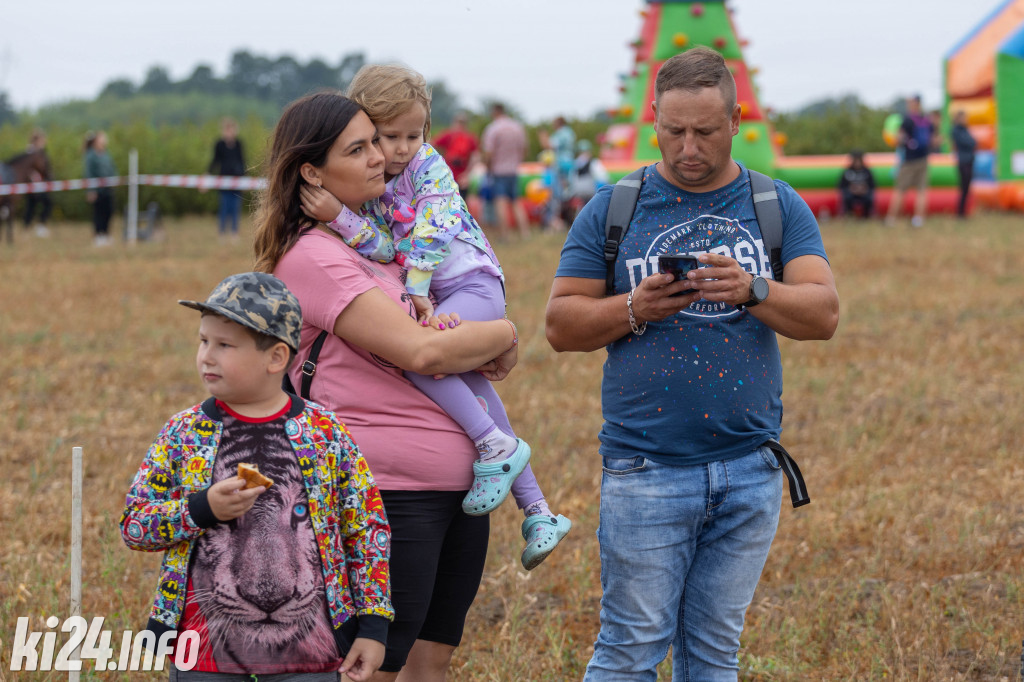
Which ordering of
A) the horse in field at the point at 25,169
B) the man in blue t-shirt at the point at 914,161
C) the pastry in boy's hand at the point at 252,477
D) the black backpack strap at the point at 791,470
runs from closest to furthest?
the pastry in boy's hand at the point at 252,477 → the black backpack strap at the point at 791,470 → the man in blue t-shirt at the point at 914,161 → the horse in field at the point at 25,169

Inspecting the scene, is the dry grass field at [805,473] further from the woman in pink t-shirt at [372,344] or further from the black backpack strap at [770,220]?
the black backpack strap at [770,220]

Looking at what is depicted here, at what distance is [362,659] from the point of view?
2.50m

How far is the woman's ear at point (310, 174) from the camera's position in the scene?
2.73 meters

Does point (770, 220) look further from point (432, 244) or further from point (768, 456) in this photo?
point (432, 244)

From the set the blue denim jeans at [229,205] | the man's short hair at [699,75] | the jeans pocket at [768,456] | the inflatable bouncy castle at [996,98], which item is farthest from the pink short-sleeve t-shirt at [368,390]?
the inflatable bouncy castle at [996,98]

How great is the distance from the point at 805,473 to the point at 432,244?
4.03m

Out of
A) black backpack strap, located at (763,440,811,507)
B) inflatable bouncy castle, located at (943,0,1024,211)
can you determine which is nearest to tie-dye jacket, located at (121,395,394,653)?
black backpack strap, located at (763,440,811,507)

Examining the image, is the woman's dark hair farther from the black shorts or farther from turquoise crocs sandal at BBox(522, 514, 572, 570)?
turquoise crocs sandal at BBox(522, 514, 572, 570)

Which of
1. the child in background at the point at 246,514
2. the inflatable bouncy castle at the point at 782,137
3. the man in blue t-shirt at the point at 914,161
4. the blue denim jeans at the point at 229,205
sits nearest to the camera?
the child in background at the point at 246,514

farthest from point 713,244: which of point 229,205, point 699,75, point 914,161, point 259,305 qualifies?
point 229,205

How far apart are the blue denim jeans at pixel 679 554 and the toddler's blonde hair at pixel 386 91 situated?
1084mm

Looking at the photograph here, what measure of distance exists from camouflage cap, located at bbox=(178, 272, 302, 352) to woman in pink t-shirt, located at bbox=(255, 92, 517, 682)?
231 mm

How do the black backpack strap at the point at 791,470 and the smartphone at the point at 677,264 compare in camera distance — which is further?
the black backpack strap at the point at 791,470

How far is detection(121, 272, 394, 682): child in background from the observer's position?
92.7 inches
